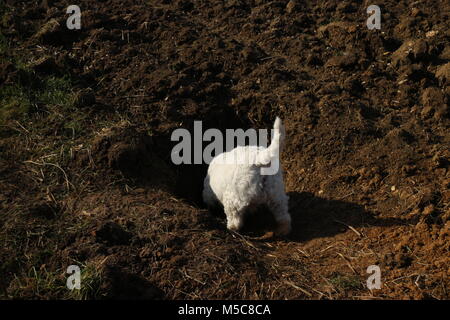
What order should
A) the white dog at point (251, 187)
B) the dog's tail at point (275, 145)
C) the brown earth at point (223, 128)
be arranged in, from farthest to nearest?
the white dog at point (251, 187) < the dog's tail at point (275, 145) < the brown earth at point (223, 128)

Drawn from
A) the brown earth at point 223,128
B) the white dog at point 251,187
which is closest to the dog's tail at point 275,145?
the white dog at point 251,187

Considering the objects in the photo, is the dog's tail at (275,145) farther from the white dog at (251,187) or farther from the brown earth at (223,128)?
the brown earth at (223,128)

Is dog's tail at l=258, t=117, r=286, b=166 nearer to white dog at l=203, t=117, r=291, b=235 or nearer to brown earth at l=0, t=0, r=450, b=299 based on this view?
white dog at l=203, t=117, r=291, b=235

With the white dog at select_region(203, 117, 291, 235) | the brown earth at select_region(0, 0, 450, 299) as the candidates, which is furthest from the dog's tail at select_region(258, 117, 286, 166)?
the brown earth at select_region(0, 0, 450, 299)

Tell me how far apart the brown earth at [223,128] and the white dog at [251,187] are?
0.29 m

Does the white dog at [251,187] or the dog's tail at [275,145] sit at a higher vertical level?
the dog's tail at [275,145]

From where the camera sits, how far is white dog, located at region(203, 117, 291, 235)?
190 inches

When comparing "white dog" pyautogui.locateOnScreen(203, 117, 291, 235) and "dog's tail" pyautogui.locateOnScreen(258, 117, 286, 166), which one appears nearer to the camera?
"dog's tail" pyautogui.locateOnScreen(258, 117, 286, 166)

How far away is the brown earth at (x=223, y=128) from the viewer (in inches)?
161

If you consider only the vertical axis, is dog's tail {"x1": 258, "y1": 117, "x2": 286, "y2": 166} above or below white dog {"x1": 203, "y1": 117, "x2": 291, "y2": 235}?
above

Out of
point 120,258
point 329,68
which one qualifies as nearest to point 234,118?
point 329,68

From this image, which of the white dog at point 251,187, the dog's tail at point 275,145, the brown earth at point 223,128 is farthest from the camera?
the white dog at point 251,187

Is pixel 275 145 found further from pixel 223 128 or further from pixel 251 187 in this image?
pixel 223 128

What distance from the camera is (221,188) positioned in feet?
17.4
